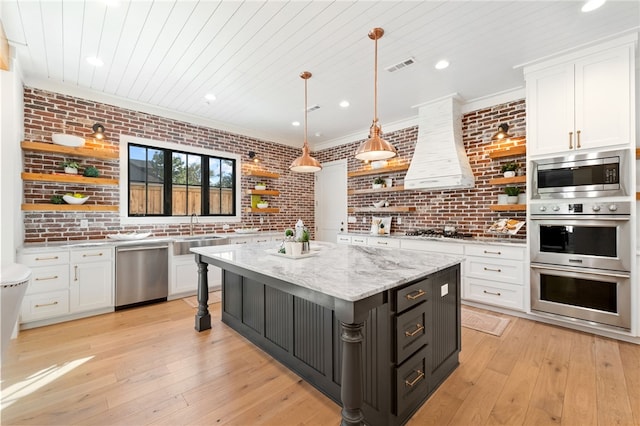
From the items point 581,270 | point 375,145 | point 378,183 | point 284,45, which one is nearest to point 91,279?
point 284,45

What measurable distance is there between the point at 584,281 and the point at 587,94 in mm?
1983

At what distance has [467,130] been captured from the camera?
4332 millimetres

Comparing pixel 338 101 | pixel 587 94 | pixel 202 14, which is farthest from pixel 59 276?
pixel 587 94

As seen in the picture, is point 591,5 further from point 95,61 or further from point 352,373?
point 95,61

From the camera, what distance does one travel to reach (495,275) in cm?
350

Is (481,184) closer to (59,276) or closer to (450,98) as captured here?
(450,98)

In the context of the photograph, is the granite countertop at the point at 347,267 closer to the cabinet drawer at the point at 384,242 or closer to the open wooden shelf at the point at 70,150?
the cabinet drawer at the point at 384,242

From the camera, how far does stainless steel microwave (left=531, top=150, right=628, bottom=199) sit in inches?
107

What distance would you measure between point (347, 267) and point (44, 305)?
3619 mm

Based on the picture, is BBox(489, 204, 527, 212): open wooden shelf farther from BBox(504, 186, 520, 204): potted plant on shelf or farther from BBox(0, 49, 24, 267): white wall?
BBox(0, 49, 24, 267): white wall

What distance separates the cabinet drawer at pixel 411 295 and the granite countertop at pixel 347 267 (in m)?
0.09

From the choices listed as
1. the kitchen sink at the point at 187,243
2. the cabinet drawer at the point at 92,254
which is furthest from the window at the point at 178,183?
the cabinet drawer at the point at 92,254

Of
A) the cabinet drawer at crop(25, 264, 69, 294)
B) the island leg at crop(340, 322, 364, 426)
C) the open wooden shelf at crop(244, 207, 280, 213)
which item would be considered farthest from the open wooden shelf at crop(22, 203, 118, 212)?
the island leg at crop(340, 322, 364, 426)

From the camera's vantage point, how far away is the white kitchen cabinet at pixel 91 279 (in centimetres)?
333
